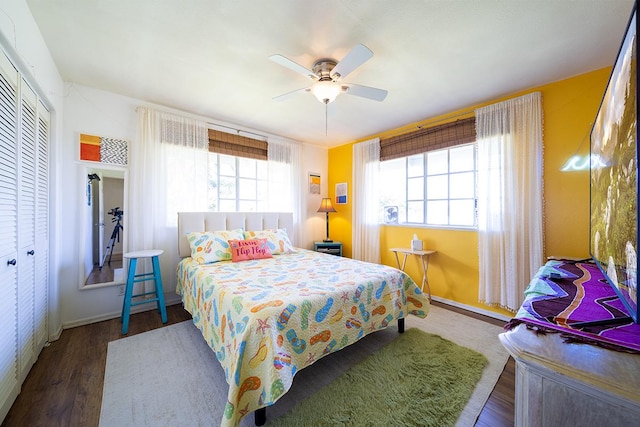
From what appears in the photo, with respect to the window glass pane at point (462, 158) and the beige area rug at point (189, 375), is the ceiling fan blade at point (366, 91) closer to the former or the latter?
the window glass pane at point (462, 158)

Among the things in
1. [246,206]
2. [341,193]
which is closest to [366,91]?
[246,206]

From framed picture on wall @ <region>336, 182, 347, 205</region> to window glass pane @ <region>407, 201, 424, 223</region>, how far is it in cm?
118

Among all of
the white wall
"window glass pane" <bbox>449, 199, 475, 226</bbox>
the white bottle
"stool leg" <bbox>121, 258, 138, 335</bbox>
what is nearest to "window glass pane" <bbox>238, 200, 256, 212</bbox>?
"stool leg" <bbox>121, 258, 138, 335</bbox>

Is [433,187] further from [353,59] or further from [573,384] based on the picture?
[573,384]

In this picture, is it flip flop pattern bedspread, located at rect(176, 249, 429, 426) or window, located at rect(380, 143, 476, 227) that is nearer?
flip flop pattern bedspread, located at rect(176, 249, 429, 426)

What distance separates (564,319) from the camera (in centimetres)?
88

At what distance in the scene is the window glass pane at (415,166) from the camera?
3410 millimetres

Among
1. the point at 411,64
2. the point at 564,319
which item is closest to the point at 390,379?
the point at 564,319

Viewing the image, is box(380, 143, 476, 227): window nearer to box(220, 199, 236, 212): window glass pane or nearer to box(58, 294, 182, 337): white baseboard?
box(220, 199, 236, 212): window glass pane

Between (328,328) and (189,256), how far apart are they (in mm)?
2111

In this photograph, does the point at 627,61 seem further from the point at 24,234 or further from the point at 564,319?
the point at 24,234

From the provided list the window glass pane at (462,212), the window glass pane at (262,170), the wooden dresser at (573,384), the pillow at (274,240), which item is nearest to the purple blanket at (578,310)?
the wooden dresser at (573,384)

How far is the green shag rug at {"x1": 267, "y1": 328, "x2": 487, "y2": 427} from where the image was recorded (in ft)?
4.43

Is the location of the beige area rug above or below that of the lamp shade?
below
